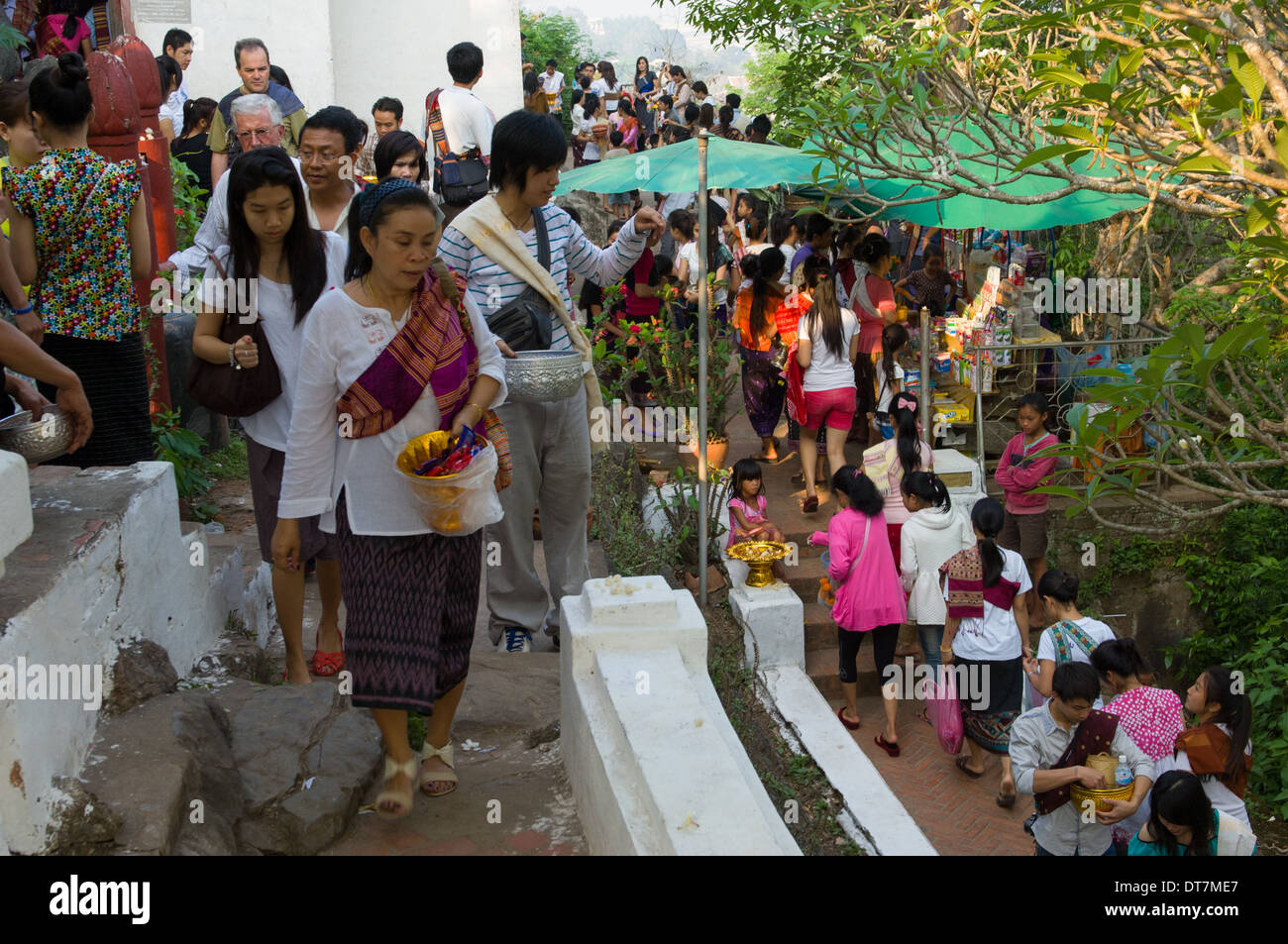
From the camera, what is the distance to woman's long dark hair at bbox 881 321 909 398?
9.02m

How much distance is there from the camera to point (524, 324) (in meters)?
4.64

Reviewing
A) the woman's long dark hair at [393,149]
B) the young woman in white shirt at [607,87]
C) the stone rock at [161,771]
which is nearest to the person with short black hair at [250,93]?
the woman's long dark hair at [393,149]

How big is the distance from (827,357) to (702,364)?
1872 millimetres

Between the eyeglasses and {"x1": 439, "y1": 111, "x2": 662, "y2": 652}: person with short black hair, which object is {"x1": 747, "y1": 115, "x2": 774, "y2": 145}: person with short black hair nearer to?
{"x1": 439, "y1": 111, "x2": 662, "y2": 652}: person with short black hair

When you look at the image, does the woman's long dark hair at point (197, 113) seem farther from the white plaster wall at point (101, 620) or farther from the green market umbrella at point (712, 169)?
the white plaster wall at point (101, 620)

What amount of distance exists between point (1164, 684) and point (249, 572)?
7318 mm

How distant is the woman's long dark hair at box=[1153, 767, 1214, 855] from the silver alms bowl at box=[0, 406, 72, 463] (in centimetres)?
409

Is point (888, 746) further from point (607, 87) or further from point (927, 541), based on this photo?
point (607, 87)

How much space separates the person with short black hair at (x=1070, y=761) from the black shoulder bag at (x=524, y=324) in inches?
99.1

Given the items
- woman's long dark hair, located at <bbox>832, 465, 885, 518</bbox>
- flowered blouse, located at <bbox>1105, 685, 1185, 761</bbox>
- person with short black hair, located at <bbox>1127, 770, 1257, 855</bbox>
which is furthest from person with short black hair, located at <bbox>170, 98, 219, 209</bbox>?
person with short black hair, located at <bbox>1127, 770, 1257, 855</bbox>

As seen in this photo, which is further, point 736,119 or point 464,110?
point 736,119

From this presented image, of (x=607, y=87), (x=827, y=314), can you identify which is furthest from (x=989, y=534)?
(x=607, y=87)

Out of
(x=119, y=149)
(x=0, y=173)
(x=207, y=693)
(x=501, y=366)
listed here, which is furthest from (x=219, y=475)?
(x=501, y=366)

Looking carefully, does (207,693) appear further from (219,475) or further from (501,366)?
(219,475)
